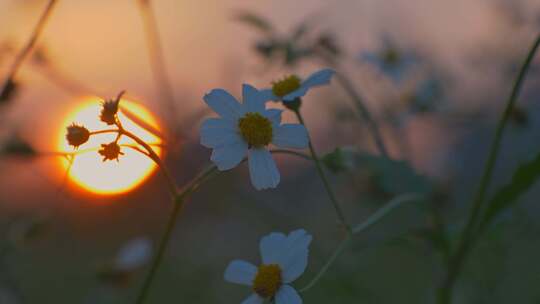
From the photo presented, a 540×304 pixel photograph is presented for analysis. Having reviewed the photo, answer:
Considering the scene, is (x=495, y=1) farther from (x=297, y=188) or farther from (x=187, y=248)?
(x=187, y=248)

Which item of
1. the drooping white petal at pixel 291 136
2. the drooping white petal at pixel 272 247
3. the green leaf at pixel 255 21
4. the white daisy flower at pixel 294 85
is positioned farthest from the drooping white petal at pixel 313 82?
the green leaf at pixel 255 21

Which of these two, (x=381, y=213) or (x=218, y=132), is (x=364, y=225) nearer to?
(x=381, y=213)

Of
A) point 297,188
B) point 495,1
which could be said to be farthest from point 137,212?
point 495,1

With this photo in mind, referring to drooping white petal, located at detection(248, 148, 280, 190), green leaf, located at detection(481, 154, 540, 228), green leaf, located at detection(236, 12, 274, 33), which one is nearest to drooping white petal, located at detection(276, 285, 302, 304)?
drooping white petal, located at detection(248, 148, 280, 190)

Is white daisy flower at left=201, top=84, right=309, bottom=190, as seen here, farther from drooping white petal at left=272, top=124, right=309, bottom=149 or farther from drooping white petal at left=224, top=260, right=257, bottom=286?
drooping white petal at left=224, top=260, right=257, bottom=286

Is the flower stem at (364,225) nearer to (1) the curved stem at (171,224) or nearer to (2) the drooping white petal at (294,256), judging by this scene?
(2) the drooping white petal at (294,256)
